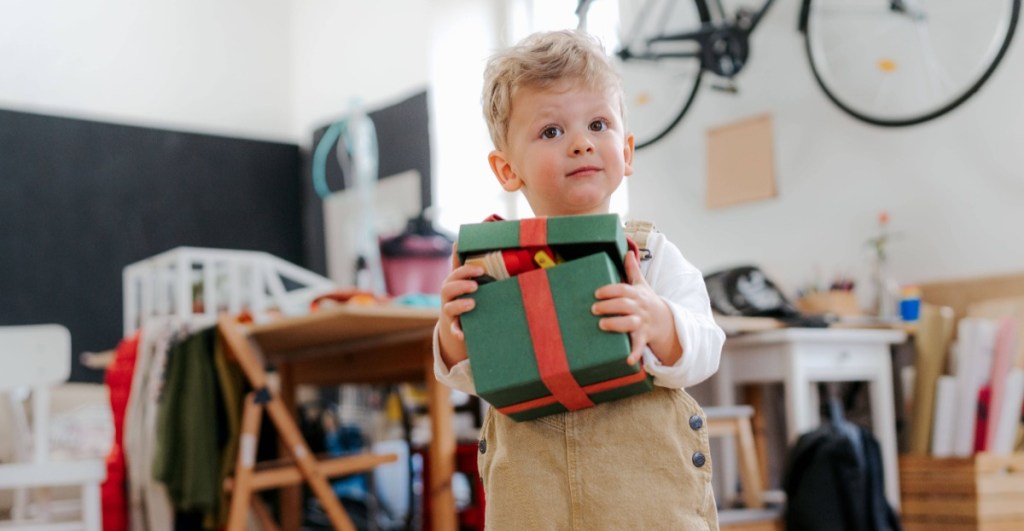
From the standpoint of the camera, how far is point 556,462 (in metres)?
1.01

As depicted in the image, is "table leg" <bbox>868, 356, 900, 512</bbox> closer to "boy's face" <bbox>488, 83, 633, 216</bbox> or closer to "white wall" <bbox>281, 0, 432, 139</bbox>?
"boy's face" <bbox>488, 83, 633, 216</bbox>

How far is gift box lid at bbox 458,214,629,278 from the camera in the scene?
924 mm

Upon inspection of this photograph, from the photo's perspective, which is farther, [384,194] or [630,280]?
[384,194]

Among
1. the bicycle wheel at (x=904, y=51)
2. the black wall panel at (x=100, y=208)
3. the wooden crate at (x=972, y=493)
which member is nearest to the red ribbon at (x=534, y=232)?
the wooden crate at (x=972, y=493)

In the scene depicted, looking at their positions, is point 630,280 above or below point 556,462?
above

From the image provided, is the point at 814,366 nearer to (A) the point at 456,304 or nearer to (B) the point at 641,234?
(B) the point at 641,234

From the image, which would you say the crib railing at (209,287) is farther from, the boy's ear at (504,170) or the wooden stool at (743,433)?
the boy's ear at (504,170)

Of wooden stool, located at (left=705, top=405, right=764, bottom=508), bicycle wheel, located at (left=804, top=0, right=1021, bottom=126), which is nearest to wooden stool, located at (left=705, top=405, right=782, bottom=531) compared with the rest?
wooden stool, located at (left=705, top=405, right=764, bottom=508)

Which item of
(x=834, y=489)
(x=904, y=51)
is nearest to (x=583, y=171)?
(x=834, y=489)

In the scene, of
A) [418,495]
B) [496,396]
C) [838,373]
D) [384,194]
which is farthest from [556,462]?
[384,194]

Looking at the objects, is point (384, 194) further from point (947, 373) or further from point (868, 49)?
point (947, 373)

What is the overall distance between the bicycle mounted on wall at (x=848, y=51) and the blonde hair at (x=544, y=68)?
5.33 feet

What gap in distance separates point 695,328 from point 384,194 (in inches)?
180

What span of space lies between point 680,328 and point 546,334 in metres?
0.13
